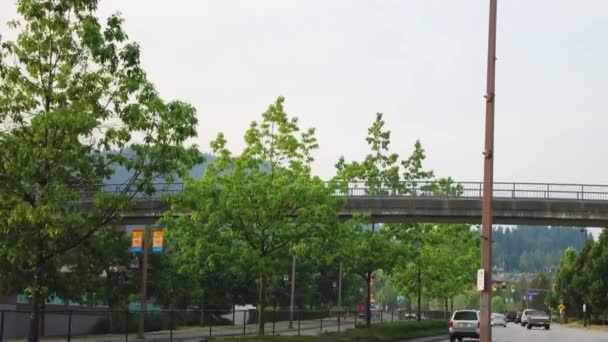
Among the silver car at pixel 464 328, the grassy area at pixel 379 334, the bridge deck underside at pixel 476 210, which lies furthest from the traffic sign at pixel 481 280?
the bridge deck underside at pixel 476 210

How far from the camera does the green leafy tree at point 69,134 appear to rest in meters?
16.6

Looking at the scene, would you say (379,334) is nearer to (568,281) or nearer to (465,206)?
(465,206)

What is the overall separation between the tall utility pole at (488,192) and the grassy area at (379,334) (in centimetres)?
1425

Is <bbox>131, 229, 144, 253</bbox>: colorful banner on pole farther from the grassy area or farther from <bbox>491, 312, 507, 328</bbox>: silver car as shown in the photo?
<bbox>491, 312, 507, 328</bbox>: silver car

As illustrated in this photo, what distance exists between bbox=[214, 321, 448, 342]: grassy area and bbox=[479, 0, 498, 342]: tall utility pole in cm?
1425

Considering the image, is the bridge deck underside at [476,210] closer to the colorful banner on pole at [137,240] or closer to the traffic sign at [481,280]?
the colorful banner on pole at [137,240]

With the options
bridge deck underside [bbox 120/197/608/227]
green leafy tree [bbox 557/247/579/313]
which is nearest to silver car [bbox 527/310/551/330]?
green leafy tree [bbox 557/247/579/313]

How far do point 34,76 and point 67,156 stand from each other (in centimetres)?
235

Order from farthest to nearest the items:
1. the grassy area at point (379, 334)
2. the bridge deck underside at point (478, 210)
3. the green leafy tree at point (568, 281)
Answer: the green leafy tree at point (568, 281), the bridge deck underside at point (478, 210), the grassy area at point (379, 334)

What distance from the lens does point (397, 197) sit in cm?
5225

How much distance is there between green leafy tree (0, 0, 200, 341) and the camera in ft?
54.6

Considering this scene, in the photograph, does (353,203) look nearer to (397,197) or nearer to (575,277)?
(397,197)

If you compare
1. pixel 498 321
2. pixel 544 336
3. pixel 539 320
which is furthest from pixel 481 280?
pixel 539 320

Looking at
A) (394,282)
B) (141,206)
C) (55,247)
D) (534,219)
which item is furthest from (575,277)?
(55,247)
